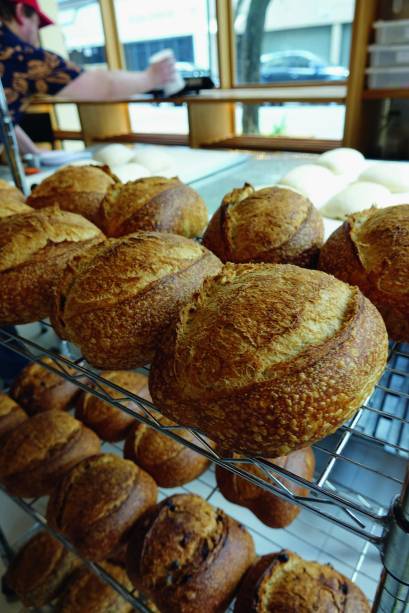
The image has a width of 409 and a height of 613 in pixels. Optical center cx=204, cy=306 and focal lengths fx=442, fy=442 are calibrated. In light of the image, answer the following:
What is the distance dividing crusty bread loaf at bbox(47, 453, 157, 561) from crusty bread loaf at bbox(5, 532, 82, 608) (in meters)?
0.22

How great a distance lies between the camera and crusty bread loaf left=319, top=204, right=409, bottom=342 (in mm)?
698

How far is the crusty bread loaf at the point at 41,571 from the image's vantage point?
1230 mm

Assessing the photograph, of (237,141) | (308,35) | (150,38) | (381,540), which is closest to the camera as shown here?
(381,540)

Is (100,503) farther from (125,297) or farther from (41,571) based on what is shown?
(125,297)

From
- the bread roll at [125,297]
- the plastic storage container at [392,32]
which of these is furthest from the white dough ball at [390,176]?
the bread roll at [125,297]

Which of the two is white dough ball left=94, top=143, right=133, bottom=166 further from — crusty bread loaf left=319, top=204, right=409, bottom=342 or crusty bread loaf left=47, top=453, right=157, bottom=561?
crusty bread loaf left=319, top=204, right=409, bottom=342

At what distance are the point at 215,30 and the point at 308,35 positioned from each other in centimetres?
77

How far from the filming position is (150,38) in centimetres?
444

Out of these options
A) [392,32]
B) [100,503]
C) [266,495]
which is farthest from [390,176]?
[100,503]

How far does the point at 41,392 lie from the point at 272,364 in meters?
1.16

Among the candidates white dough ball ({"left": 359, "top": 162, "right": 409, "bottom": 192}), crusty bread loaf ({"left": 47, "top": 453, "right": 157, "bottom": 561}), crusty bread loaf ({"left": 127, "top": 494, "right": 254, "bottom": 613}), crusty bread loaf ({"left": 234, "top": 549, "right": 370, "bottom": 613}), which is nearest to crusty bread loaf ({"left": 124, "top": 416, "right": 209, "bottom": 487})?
crusty bread loaf ({"left": 47, "top": 453, "right": 157, "bottom": 561})

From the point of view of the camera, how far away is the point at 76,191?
45.3 inches

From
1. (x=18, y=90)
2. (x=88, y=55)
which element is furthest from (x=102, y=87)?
(x=88, y=55)

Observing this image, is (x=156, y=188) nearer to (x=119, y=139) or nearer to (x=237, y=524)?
(x=237, y=524)
